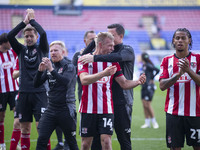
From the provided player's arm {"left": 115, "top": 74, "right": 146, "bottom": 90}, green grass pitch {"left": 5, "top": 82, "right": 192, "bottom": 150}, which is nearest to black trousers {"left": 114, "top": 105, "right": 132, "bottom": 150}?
player's arm {"left": 115, "top": 74, "right": 146, "bottom": 90}

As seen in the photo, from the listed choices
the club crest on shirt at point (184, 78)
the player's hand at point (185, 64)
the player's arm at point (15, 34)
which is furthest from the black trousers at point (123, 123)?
the player's arm at point (15, 34)

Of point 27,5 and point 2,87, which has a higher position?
point 27,5

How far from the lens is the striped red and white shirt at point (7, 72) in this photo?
6453 mm

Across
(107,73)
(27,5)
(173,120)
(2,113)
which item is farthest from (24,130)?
(27,5)

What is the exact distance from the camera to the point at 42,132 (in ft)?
14.6

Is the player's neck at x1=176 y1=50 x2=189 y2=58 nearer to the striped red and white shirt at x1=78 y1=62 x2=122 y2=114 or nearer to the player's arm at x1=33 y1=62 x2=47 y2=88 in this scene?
the striped red and white shirt at x1=78 y1=62 x2=122 y2=114

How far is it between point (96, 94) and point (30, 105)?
1.48m

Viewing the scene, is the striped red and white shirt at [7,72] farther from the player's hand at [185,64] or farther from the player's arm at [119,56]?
the player's hand at [185,64]

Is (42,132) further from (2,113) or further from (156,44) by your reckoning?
(156,44)

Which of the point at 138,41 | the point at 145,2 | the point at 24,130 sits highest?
the point at 145,2

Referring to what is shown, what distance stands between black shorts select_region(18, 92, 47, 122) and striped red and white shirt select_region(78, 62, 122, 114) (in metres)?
1.09

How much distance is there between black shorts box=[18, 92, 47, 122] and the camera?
5.08 metres

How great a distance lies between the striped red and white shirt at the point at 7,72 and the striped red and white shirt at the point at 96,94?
2778 millimetres

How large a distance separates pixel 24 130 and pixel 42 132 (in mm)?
800
